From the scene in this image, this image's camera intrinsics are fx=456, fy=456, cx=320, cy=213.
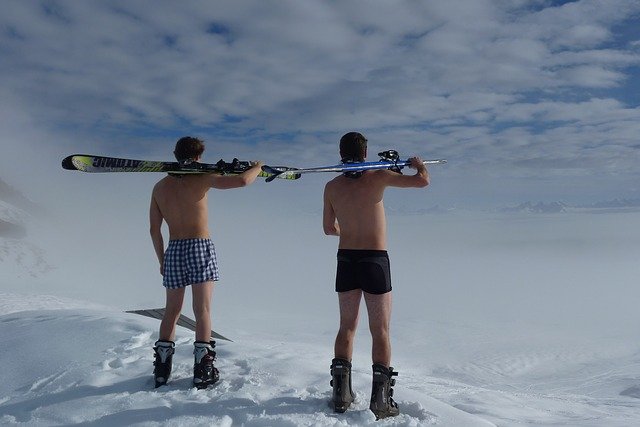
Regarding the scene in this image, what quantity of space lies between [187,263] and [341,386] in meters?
1.97

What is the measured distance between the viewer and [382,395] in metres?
4.20

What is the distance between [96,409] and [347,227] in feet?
9.83

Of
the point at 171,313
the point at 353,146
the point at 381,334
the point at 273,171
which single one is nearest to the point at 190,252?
the point at 171,313

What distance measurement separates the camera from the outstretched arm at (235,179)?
14.6 feet

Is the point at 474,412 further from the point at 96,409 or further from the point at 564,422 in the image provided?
the point at 96,409

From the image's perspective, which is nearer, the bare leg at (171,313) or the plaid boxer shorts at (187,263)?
the plaid boxer shorts at (187,263)

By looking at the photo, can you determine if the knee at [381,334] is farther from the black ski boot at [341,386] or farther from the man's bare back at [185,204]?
the man's bare back at [185,204]

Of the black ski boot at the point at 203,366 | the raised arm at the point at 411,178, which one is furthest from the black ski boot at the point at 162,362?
the raised arm at the point at 411,178

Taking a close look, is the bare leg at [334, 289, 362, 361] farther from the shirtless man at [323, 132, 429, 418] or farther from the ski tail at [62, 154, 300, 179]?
the ski tail at [62, 154, 300, 179]

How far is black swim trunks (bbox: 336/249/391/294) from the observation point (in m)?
4.27

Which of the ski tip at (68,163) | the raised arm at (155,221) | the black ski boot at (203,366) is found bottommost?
the black ski boot at (203,366)

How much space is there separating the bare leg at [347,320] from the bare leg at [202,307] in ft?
4.61

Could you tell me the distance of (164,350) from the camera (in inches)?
190

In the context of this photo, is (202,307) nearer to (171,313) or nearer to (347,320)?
(171,313)
